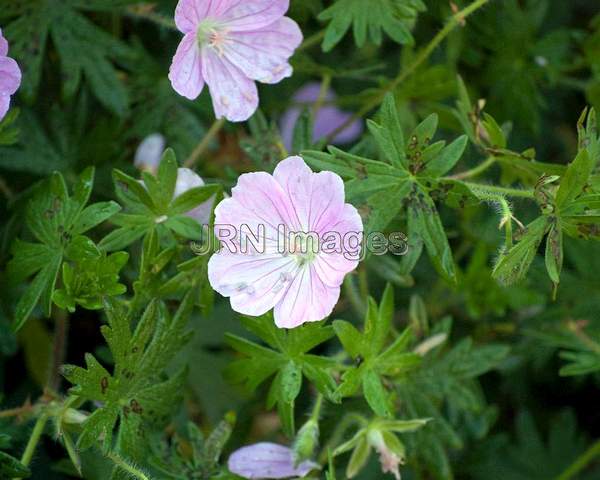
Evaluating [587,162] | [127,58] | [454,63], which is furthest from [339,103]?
[587,162]

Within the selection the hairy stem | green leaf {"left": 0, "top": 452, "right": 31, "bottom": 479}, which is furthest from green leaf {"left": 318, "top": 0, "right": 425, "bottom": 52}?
green leaf {"left": 0, "top": 452, "right": 31, "bottom": 479}

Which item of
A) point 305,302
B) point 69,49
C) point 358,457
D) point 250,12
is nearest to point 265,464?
point 358,457

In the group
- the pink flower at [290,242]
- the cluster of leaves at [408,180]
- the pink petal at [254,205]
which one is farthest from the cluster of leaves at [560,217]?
the pink petal at [254,205]

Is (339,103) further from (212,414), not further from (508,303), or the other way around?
(212,414)

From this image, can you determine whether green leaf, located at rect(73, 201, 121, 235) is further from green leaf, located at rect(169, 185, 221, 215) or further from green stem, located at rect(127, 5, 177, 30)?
green stem, located at rect(127, 5, 177, 30)

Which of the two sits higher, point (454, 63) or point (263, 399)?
point (454, 63)

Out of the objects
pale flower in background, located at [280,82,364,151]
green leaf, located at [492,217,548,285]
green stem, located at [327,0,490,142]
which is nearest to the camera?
green leaf, located at [492,217,548,285]
